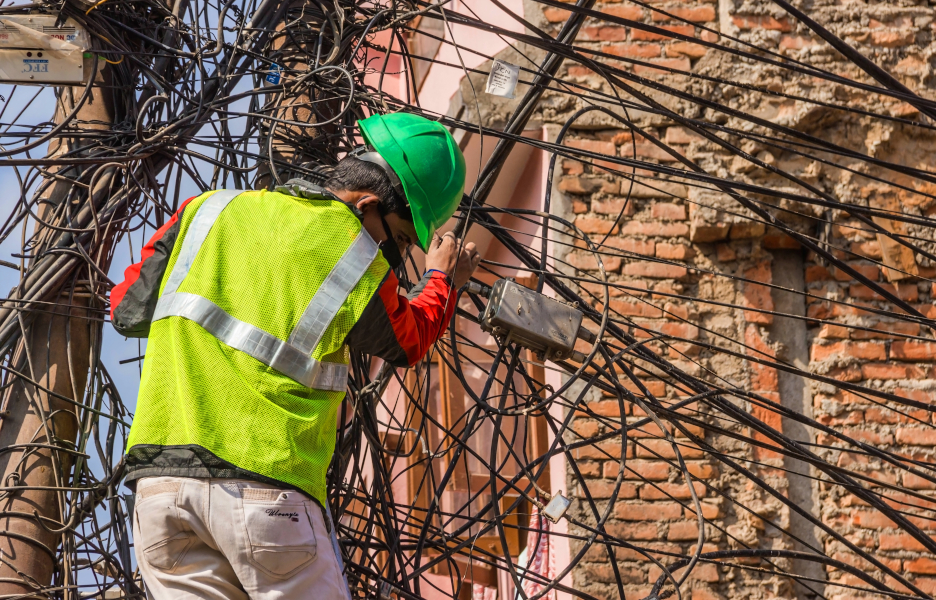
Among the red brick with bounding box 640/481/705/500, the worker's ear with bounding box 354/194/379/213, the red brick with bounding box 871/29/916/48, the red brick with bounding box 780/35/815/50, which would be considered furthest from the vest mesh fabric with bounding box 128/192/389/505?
the red brick with bounding box 871/29/916/48

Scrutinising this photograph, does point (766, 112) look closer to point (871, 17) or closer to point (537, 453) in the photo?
point (871, 17)

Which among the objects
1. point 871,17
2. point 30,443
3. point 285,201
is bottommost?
point 30,443

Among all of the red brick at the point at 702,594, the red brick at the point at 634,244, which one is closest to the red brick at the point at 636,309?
the red brick at the point at 634,244

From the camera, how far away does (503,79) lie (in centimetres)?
327

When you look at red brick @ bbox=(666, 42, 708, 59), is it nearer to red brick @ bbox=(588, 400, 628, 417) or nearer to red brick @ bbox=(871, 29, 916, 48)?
red brick @ bbox=(871, 29, 916, 48)

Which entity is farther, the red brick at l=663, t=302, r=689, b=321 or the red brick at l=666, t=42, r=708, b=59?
the red brick at l=666, t=42, r=708, b=59

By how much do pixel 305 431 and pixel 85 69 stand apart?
166 centimetres

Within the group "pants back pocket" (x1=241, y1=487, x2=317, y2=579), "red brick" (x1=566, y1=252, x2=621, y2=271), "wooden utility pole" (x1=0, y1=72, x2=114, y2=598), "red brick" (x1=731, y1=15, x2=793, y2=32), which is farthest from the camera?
"red brick" (x1=731, y1=15, x2=793, y2=32)

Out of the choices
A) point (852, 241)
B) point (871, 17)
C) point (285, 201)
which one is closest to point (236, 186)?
point (285, 201)

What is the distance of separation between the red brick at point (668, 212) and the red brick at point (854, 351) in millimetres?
943

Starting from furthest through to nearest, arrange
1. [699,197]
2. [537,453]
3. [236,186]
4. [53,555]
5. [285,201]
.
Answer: [537,453], [699,197], [236,186], [53,555], [285,201]

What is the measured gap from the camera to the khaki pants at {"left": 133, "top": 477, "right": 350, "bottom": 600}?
240cm

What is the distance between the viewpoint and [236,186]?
360cm

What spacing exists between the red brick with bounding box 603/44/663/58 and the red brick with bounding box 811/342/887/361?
1714mm
